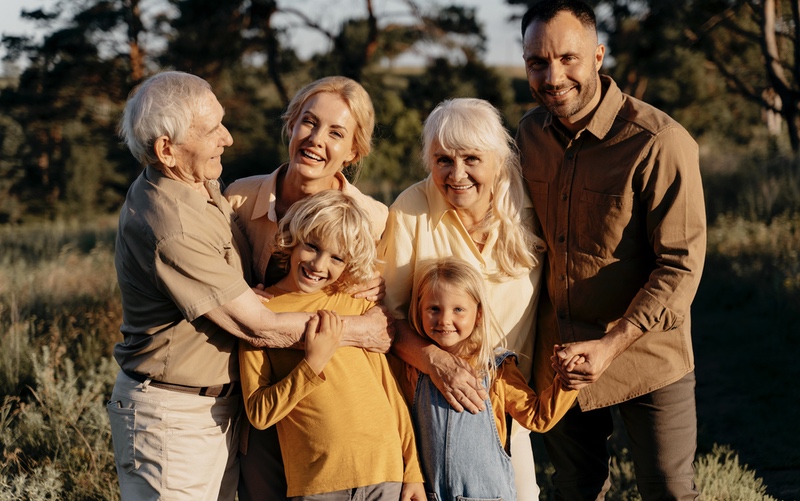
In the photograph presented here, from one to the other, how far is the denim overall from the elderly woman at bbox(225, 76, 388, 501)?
0.56 metres

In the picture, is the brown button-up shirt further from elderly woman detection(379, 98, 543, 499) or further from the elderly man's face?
the elderly man's face

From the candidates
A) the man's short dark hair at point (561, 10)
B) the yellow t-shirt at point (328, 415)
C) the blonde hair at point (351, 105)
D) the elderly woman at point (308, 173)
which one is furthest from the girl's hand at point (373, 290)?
the man's short dark hair at point (561, 10)

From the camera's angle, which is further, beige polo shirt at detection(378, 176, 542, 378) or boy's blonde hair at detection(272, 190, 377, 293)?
beige polo shirt at detection(378, 176, 542, 378)

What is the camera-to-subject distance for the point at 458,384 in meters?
3.10

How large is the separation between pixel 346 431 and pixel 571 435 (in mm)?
1298

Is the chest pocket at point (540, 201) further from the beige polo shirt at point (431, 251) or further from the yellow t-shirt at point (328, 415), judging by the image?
the yellow t-shirt at point (328, 415)

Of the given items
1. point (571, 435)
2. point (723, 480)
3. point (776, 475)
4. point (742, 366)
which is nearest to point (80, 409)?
point (571, 435)

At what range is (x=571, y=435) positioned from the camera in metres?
3.70

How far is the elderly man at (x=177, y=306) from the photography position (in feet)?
9.07

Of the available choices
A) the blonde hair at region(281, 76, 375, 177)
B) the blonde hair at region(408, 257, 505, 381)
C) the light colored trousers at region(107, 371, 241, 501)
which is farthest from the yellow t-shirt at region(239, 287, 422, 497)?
the blonde hair at region(281, 76, 375, 177)

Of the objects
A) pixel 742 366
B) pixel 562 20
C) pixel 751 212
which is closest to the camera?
pixel 562 20

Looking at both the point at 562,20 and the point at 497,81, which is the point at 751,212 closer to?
the point at 562,20

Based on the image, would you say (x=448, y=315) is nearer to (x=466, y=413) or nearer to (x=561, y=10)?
(x=466, y=413)

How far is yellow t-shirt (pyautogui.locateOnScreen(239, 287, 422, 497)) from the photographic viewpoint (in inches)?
114
